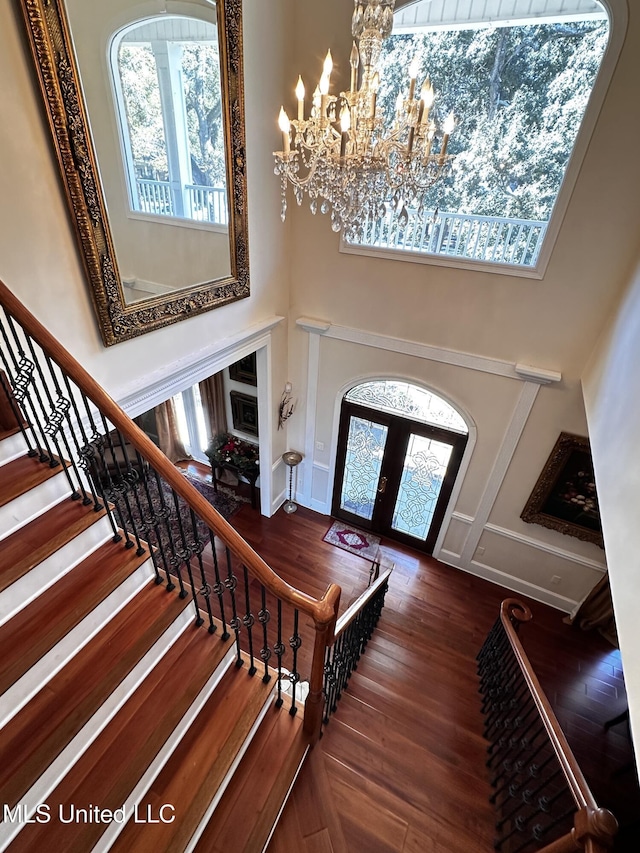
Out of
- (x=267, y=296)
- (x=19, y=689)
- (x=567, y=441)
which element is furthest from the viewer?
(x=267, y=296)

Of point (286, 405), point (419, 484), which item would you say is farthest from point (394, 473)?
point (286, 405)

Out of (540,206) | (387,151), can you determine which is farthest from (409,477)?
(387,151)

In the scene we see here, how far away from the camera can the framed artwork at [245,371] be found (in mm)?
5934

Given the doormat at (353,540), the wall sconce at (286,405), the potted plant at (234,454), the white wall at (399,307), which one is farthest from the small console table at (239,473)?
the doormat at (353,540)

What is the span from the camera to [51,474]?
2.33 metres

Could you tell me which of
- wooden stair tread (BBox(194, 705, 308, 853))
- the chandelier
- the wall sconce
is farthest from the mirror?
wooden stair tread (BBox(194, 705, 308, 853))

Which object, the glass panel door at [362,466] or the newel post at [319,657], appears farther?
the glass panel door at [362,466]

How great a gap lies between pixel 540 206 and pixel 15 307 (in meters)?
4.04

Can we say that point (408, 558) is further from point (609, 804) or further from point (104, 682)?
point (104, 682)

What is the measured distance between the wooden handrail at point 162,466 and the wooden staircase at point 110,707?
0.71 metres

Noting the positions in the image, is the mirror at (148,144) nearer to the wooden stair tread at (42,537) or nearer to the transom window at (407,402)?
the wooden stair tread at (42,537)

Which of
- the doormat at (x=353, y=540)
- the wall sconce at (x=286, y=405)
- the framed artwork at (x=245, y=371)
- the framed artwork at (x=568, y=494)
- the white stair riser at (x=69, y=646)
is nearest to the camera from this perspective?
the white stair riser at (x=69, y=646)

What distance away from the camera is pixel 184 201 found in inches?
130

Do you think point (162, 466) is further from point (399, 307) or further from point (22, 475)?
point (399, 307)
